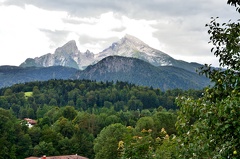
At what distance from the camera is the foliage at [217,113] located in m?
6.83

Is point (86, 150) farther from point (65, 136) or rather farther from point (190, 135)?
point (190, 135)

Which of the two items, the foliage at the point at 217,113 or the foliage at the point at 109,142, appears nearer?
the foliage at the point at 217,113

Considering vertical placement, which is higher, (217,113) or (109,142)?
(217,113)

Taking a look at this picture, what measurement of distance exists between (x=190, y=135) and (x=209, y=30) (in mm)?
3301

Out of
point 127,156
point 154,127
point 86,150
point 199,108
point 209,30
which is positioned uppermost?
point 209,30

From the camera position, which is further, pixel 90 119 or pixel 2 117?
pixel 90 119

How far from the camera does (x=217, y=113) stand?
23.3 ft

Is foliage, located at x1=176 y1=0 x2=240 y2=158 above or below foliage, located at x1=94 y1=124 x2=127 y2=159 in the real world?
above

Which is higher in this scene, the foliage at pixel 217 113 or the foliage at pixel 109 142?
→ the foliage at pixel 217 113

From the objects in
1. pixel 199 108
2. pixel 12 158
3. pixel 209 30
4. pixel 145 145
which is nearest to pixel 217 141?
pixel 199 108

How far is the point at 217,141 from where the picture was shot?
753 cm

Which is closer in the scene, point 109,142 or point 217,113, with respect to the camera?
point 217,113

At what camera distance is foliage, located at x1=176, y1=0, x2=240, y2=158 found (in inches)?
269

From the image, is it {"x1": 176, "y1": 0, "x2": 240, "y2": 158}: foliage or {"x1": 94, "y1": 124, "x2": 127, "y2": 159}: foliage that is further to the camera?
{"x1": 94, "y1": 124, "x2": 127, "y2": 159}: foliage
